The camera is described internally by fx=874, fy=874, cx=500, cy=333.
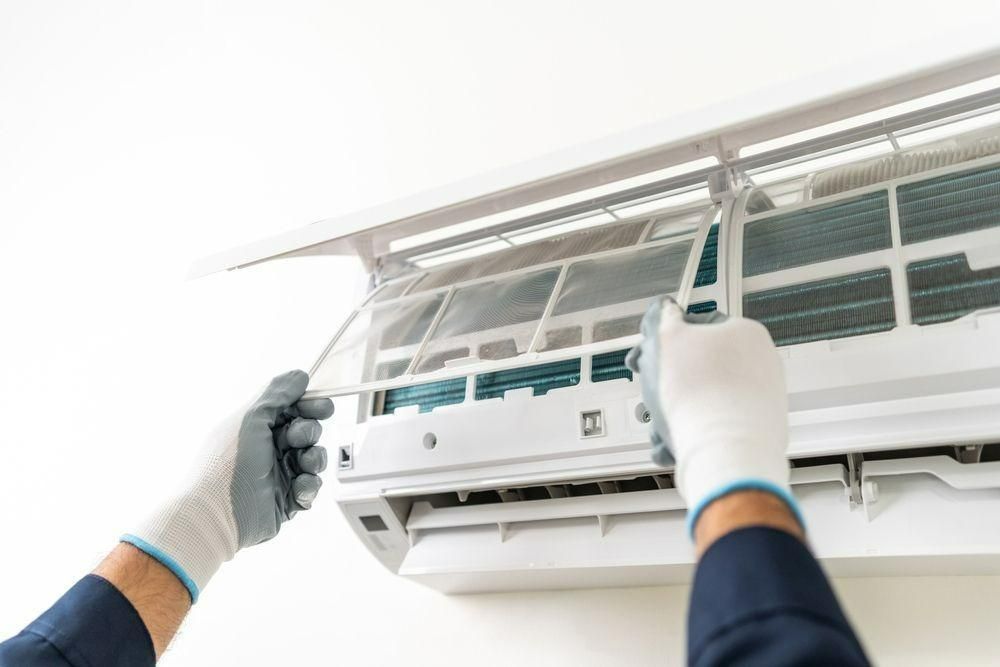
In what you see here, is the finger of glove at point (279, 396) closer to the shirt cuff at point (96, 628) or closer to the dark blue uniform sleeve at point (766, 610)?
the shirt cuff at point (96, 628)

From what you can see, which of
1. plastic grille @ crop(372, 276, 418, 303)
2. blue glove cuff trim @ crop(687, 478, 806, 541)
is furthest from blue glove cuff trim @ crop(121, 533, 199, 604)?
blue glove cuff trim @ crop(687, 478, 806, 541)

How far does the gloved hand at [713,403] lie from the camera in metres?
0.89

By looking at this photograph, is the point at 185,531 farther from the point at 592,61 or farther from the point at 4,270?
the point at 4,270

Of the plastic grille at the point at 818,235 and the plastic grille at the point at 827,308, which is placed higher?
the plastic grille at the point at 818,235

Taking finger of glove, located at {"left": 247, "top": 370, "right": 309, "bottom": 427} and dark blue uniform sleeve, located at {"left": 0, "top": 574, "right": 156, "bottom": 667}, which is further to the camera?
finger of glove, located at {"left": 247, "top": 370, "right": 309, "bottom": 427}

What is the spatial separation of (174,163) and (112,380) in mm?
665

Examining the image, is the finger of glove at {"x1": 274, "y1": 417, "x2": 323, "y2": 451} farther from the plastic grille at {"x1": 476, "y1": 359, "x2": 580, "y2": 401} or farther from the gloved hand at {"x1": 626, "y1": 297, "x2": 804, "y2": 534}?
the gloved hand at {"x1": 626, "y1": 297, "x2": 804, "y2": 534}

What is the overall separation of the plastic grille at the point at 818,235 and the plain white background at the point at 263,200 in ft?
1.48

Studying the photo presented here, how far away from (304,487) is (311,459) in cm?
6

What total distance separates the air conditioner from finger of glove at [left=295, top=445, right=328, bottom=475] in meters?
0.04

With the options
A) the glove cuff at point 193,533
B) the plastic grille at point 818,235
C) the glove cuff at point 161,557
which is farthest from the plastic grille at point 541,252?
the glove cuff at point 161,557

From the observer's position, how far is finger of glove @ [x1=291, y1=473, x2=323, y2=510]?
1583 mm

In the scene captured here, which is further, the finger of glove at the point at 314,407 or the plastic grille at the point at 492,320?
the finger of glove at the point at 314,407

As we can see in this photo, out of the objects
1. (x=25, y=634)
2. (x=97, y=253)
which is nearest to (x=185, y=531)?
(x=25, y=634)
